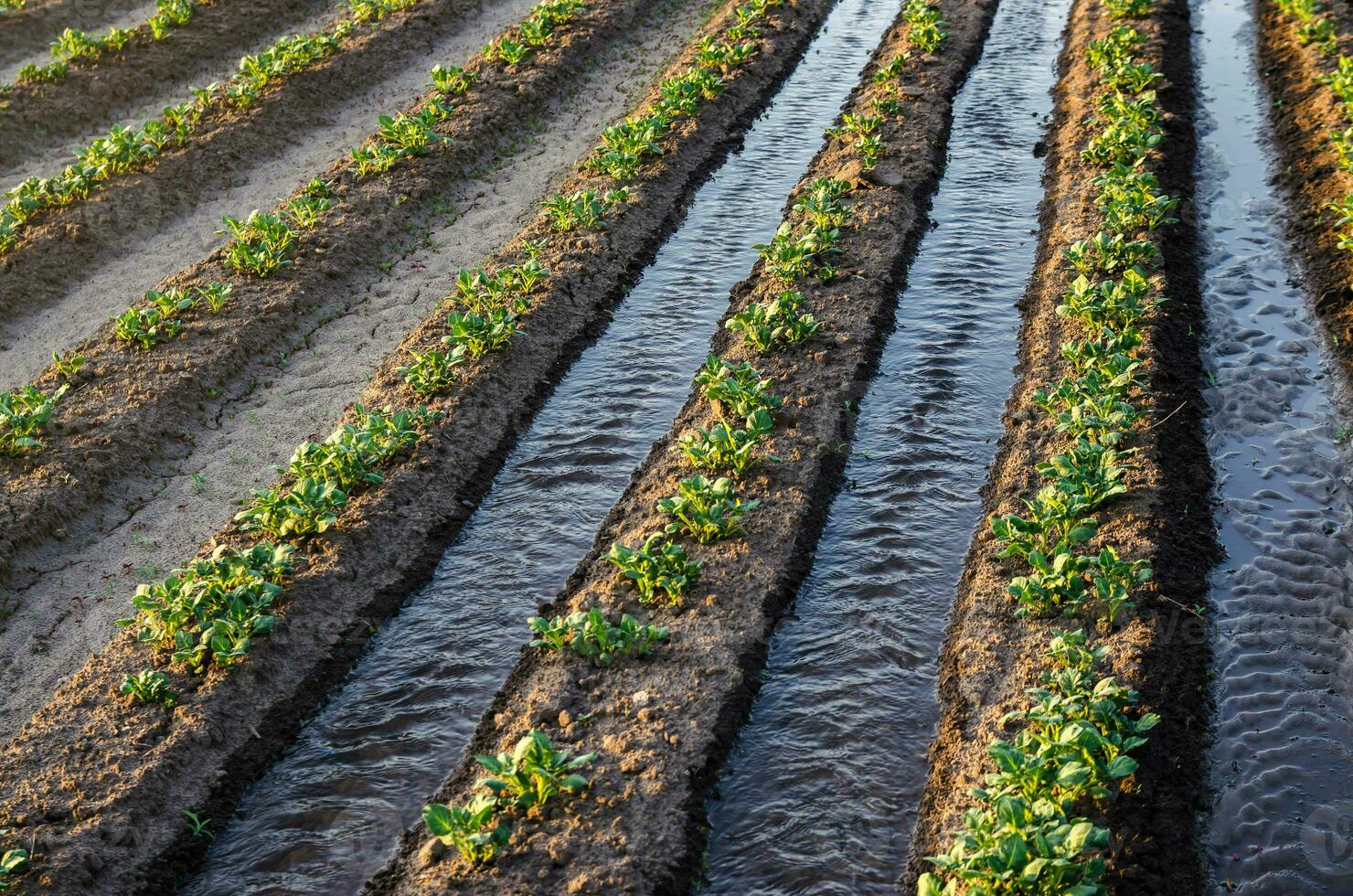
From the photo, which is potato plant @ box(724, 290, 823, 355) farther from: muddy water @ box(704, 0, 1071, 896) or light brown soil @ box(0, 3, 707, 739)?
light brown soil @ box(0, 3, 707, 739)

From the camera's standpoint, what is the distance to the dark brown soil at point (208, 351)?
11.3m

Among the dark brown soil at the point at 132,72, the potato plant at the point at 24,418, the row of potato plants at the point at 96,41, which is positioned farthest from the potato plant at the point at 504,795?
the row of potato plants at the point at 96,41

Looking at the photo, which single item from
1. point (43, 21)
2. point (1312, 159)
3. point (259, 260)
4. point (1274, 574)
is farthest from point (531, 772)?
point (43, 21)

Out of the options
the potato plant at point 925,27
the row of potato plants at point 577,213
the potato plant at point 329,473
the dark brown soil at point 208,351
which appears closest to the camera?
the potato plant at point 329,473

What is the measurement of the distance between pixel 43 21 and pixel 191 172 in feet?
31.4

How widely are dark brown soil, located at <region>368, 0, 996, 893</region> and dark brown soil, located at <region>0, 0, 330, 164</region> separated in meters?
13.0

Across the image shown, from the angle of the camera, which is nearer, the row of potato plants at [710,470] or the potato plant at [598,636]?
the row of potato plants at [710,470]

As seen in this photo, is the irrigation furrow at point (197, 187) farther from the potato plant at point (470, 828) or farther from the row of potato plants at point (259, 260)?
the potato plant at point (470, 828)

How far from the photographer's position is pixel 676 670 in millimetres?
8852

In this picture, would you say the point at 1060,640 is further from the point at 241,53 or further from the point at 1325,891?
the point at 241,53

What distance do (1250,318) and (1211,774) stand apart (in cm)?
702

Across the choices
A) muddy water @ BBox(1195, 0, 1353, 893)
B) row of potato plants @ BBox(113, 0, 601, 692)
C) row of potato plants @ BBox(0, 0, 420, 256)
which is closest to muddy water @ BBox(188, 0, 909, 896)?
row of potato plants @ BBox(113, 0, 601, 692)

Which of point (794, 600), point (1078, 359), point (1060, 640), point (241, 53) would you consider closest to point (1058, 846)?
point (1060, 640)

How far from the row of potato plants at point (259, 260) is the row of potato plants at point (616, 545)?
271 millimetres
